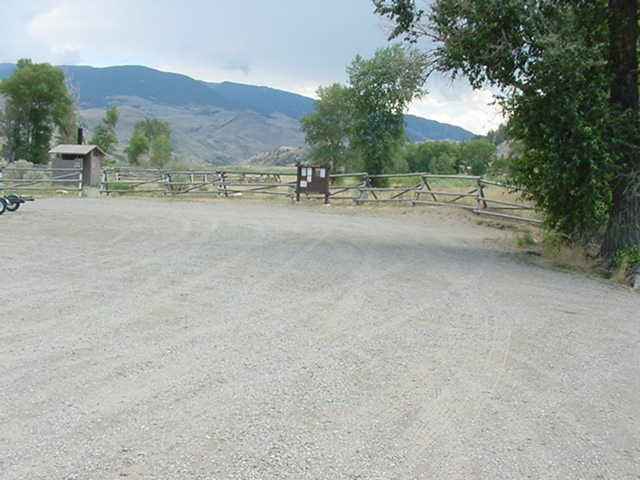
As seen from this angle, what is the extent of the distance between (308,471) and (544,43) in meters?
9.41

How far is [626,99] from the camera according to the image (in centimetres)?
1142

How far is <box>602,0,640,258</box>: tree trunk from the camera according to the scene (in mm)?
11250

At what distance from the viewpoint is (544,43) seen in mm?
10289

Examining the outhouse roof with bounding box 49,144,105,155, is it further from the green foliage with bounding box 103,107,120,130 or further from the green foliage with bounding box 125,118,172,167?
the green foliage with bounding box 125,118,172,167

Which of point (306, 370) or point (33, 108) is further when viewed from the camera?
point (33, 108)

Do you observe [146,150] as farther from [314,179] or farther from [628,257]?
[628,257]

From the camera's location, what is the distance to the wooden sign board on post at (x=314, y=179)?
987 inches

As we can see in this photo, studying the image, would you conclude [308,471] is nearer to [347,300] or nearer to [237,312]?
[237,312]

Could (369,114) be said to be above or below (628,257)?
above

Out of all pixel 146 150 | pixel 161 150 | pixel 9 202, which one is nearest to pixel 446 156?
pixel 161 150

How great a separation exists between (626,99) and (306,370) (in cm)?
978

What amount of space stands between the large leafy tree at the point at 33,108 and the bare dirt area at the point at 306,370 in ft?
211

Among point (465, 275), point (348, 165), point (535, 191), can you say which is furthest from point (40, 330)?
point (348, 165)

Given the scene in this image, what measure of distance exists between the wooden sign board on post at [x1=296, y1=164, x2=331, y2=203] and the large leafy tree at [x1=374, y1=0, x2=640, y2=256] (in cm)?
1266
